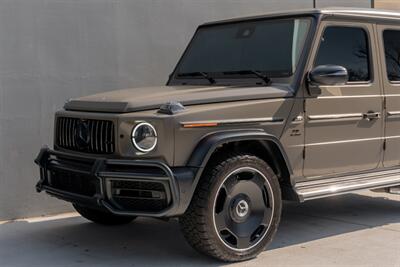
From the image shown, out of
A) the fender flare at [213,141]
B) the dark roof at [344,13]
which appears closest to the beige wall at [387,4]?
the dark roof at [344,13]

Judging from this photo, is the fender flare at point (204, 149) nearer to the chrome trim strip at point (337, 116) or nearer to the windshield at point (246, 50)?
the chrome trim strip at point (337, 116)

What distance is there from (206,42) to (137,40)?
119 centimetres

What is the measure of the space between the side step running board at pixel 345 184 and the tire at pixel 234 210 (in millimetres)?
354

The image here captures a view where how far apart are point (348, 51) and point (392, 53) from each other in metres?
0.67

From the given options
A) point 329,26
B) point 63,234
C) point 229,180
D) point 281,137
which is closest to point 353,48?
point 329,26

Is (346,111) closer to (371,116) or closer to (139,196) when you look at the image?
(371,116)

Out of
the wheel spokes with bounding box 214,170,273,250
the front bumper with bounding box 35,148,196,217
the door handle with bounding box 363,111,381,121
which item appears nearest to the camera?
the front bumper with bounding box 35,148,196,217

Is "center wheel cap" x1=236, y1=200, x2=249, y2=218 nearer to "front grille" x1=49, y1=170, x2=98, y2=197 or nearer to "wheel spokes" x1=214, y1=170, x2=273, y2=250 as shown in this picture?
"wheel spokes" x1=214, y1=170, x2=273, y2=250

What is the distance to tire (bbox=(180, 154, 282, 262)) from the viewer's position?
473 cm

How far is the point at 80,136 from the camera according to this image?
16.7ft

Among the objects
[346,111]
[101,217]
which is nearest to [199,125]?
[346,111]

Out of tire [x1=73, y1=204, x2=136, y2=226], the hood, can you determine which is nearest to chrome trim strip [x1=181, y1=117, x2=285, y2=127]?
the hood

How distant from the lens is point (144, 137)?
4.68 metres

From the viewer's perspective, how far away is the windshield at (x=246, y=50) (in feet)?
18.4
